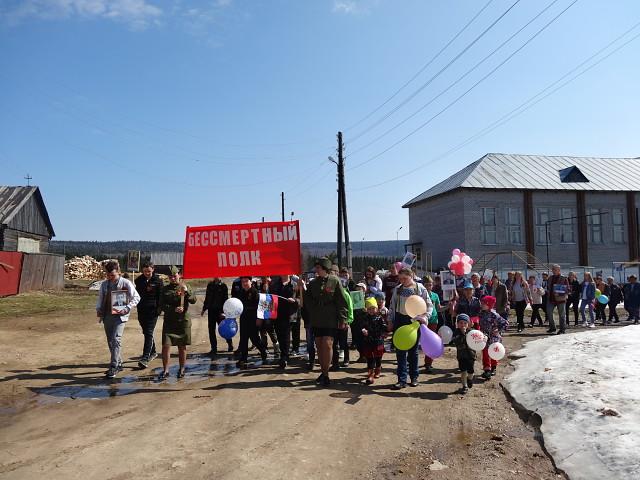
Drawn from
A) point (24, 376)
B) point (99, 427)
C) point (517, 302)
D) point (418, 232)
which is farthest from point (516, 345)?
point (418, 232)

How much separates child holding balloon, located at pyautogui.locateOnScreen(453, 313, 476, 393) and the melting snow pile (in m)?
0.66

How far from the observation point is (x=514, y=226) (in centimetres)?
3603

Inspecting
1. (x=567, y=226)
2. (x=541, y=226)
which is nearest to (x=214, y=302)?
(x=541, y=226)

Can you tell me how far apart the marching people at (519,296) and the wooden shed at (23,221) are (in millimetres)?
32605

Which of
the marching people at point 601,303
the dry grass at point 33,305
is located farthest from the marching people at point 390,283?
the dry grass at point 33,305

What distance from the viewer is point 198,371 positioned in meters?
9.27

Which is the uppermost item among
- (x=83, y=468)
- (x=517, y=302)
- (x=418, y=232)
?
(x=418, y=232)

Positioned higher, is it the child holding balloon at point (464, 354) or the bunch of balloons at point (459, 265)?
the bunch of balloons at point (459, 265)

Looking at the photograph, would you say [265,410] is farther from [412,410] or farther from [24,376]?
[24,376]

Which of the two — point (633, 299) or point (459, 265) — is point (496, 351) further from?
point (633, 299)

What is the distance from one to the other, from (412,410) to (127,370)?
548 centimetres

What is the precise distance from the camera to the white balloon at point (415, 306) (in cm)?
777

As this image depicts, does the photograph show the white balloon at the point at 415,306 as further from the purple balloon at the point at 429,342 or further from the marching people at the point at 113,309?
the marching people at the point at 113,309

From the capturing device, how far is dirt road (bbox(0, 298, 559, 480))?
4.66 m
